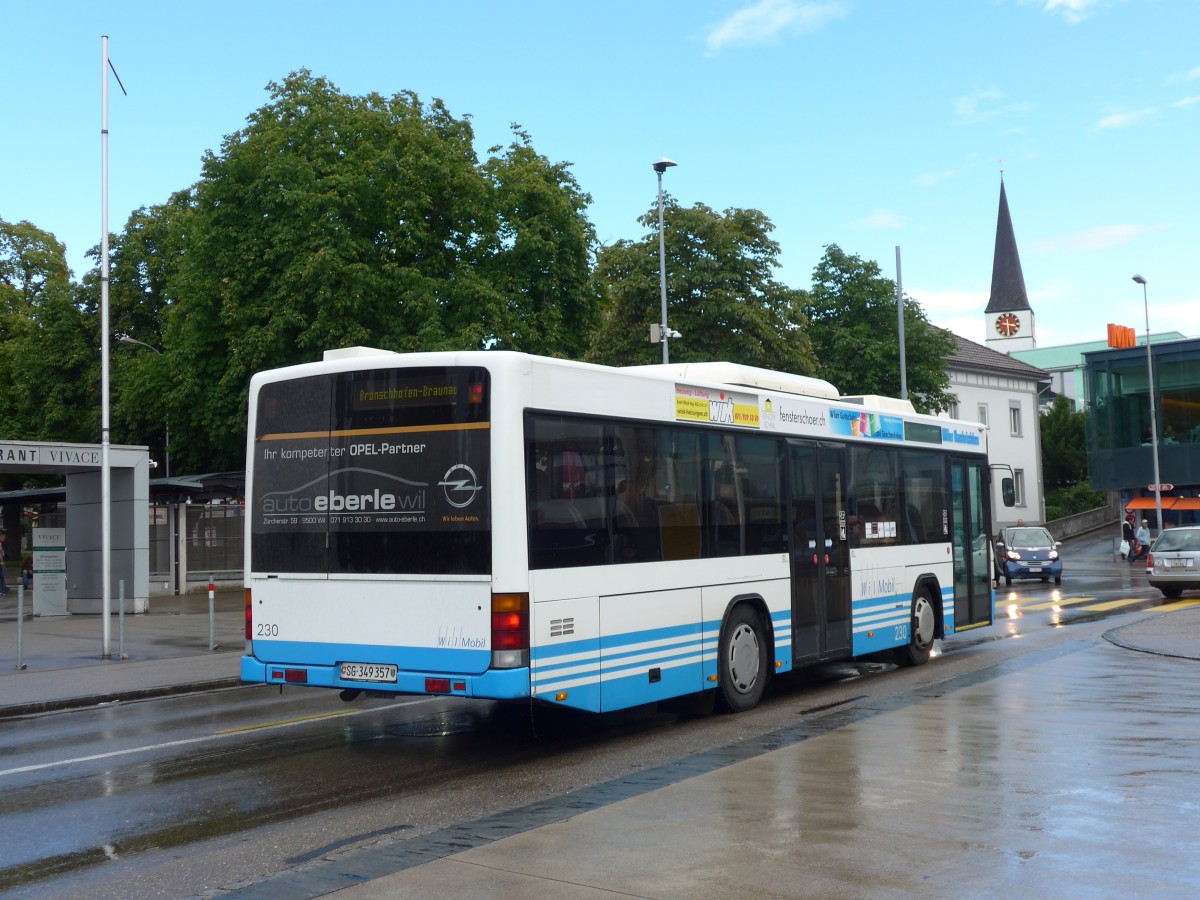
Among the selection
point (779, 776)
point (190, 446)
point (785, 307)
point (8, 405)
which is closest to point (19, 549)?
point (8, 405)

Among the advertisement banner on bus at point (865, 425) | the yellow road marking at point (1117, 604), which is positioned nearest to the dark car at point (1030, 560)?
the yellow road marking at point (1117, 604)

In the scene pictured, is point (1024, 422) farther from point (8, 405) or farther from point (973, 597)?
point (973, 597)

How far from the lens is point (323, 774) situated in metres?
9.20

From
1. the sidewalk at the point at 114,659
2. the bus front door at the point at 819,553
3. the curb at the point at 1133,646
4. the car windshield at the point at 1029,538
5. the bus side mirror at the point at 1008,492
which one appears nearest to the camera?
the bus front door at the point at 819,553

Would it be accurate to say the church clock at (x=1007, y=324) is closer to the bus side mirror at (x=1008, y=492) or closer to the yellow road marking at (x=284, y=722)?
the bus side mirror at (x=1008, y=492)

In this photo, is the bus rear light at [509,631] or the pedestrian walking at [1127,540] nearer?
the bus rear light at [509,631]

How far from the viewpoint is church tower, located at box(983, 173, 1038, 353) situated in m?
102

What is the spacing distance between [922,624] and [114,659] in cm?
1140

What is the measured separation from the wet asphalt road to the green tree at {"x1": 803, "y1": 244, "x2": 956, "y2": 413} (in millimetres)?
33047

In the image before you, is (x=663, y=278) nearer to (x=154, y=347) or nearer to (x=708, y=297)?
(x=708, y=297)

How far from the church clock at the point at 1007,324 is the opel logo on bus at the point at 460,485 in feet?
328

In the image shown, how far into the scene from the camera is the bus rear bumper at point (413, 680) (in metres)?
9.06

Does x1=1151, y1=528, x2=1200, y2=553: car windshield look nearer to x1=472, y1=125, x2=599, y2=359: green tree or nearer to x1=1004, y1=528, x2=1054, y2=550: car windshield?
x1=1004, y1=528, x2=1054, y2=550: car windshield

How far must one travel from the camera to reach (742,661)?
11.9m
